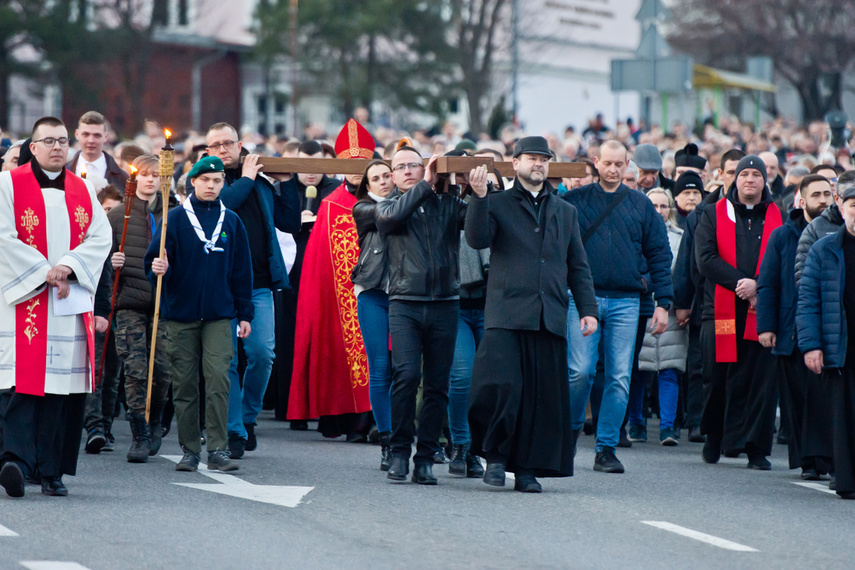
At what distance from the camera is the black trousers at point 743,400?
36.7 ft

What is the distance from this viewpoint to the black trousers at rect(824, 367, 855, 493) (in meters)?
9.77

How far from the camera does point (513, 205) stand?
9.58 m

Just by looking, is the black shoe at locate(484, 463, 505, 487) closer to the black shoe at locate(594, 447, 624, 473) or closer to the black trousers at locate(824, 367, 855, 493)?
the black shoe at locate(594, 447, 624, 473)

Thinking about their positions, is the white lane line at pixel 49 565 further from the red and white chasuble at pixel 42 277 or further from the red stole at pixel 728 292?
the red stole at pixel 728 292

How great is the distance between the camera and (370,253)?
10.2 m

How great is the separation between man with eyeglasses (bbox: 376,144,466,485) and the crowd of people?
0.01m

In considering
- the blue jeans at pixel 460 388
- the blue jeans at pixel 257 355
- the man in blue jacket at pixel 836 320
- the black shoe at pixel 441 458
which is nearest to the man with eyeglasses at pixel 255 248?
the blue jeans at pixel 257 355

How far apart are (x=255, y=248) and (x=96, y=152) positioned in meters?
2.29

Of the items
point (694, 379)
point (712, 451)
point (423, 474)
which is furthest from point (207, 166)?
point (694, 379)

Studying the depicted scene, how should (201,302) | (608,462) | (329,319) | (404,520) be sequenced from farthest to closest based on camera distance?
(329,319) → (608,462) → (201,302) → (404,520)

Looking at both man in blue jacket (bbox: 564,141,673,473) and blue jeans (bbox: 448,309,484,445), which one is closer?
blue jeans (bbox: 448,309,484,445)

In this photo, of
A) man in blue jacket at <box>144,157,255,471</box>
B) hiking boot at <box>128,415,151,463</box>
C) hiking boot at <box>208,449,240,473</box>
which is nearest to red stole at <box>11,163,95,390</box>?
man in blue jacket at <box>144,157,255,471</box>

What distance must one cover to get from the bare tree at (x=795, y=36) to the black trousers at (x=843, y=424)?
4792 cm

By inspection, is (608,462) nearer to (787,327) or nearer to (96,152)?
(787,327)
